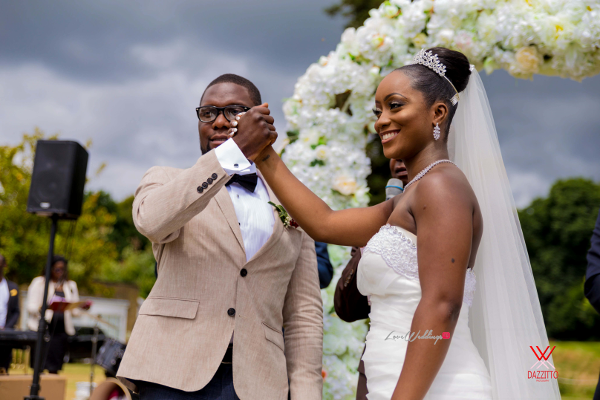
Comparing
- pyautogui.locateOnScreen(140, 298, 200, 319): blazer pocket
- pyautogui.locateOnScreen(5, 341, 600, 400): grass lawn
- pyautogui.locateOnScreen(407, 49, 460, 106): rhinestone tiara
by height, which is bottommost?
pyautogui.locateOnScreen(5, 341, 600, 400): grass lawn

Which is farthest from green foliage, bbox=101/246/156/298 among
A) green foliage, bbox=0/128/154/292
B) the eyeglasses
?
the eyeglasses

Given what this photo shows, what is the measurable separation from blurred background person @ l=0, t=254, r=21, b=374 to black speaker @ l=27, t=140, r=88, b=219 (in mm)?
2609

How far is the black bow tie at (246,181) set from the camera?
2473mm

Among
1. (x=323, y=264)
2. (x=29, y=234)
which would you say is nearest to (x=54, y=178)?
(x=323, y=264)

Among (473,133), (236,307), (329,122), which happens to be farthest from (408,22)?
(236,307)

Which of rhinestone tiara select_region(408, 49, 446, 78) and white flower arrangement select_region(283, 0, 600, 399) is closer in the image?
rhinestone tiara select_region(408, 49, 446, 78)

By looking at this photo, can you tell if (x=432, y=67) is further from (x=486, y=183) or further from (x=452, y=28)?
(x=452, y=28)

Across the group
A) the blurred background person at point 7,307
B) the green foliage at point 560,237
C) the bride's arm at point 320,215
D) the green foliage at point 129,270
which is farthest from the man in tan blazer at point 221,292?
the green foliage at point 560,237

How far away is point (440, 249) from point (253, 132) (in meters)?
0.90

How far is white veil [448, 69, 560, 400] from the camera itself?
203 centimetres

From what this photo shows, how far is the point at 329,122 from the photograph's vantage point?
4.90 m

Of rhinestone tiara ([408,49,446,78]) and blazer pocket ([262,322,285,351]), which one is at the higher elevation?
rhinestone tiara ([408,49,446,78])

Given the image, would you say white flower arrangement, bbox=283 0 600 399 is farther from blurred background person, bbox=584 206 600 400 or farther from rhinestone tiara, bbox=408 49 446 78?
rhinestone tiara, bbox=408 49 446 78

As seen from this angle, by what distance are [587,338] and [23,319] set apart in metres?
29.2
